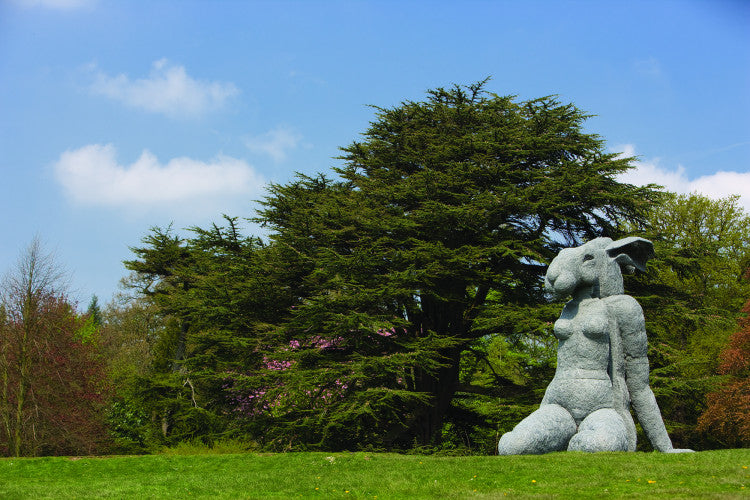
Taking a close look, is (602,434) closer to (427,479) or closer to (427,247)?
(427,479)

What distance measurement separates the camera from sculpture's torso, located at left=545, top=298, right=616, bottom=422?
31.6ft

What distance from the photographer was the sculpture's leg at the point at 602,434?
29.6 feet

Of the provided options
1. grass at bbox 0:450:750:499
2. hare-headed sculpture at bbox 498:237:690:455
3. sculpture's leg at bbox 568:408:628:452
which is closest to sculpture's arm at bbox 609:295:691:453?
hare-headed sculpture at bbox 498:237:690:455

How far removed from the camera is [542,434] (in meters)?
9.29

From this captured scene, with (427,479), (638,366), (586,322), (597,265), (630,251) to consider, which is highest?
(630,251)

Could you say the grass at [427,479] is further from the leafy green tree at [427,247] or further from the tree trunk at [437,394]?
the tree trunk at [437,394]

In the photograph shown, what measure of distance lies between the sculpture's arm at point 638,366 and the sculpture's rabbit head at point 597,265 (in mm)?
351

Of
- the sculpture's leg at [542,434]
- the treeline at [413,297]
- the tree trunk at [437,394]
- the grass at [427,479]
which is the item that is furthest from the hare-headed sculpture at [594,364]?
the tree trunk at [437,394]

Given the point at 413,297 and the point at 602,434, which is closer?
the point at 602,434

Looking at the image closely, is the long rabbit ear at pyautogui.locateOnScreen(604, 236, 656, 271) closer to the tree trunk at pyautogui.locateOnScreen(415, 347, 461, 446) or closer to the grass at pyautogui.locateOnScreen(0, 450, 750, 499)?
the grass at pyautogui.locateOnScreen(0, 450, 750, 499)

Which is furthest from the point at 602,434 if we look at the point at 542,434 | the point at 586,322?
the point at 586,322

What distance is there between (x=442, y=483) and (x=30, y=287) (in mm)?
16428

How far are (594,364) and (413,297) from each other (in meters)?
9.59

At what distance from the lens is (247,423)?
63.8 ft
